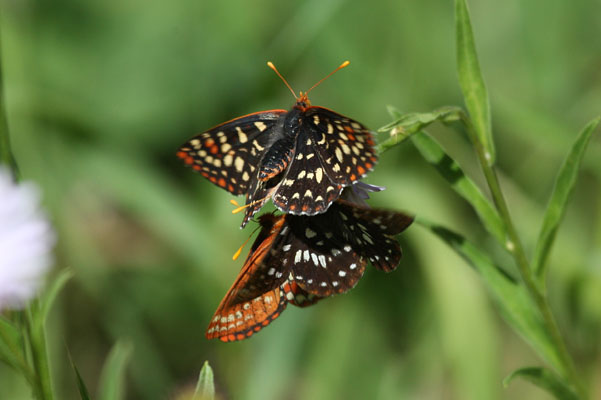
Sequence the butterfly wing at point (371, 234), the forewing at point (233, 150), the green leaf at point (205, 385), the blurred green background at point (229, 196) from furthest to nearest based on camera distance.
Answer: the blurred green background at point (229, 196)
the forewing at point (233, 150)
the butterfly wing at point (371, 234)
the green leaf at point (205, 385)

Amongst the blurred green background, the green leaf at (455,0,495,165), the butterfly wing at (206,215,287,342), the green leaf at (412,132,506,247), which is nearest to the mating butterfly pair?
the butterfly wing at (206,215,287,342)

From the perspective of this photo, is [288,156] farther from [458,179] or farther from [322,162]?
[458,179]

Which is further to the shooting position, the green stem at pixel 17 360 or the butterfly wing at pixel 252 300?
the butterfly wing at pixel 252 300

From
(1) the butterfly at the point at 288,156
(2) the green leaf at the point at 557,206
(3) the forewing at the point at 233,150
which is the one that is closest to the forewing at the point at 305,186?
(1) the butterfly at the point at 288,156

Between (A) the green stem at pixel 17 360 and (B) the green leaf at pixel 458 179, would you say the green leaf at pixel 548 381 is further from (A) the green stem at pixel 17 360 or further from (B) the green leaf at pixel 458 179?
(A) the green stem at pixel 17 360

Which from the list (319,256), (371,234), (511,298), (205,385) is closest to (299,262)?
(319,256)

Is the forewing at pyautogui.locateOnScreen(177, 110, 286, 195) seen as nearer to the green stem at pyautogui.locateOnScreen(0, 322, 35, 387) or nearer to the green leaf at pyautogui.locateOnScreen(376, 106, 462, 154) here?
the green leaf at pyautogui.locateOnScreen(376, 106, 462, 154)

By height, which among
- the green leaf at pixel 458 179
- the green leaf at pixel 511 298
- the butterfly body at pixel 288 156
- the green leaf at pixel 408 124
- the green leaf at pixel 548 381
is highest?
the butterfly body at pixel 288 156
